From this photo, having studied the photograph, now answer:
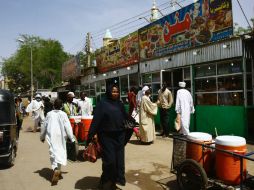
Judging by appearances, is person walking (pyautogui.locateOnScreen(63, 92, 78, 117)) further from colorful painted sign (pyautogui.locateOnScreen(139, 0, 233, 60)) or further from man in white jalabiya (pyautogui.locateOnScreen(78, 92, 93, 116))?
colorful painted sign (pyautogui.locateOnScreen(139, 0, 233, 60))

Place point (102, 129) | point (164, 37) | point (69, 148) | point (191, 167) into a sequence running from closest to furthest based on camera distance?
point (191, 167)
point (102, 129)
point (69, 148)
point (164, 37)

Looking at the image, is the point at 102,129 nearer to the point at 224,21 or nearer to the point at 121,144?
the point at 121,144

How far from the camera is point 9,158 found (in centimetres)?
720

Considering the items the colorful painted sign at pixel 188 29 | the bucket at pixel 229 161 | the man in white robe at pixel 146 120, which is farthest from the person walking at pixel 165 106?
the bucket at pixel 229 161

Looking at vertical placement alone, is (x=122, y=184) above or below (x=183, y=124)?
below

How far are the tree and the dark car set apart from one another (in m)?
47.5

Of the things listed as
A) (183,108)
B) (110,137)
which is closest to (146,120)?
(183,108)

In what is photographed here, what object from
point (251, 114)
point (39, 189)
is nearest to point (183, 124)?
point (251, 114)

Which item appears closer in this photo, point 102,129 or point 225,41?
point 102,129

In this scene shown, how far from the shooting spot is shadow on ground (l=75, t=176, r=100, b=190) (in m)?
5.71

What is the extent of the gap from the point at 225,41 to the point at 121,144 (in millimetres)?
6285

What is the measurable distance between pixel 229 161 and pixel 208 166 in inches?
22.6

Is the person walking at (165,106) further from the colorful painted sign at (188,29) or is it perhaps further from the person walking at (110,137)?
the person walking at (110,137)

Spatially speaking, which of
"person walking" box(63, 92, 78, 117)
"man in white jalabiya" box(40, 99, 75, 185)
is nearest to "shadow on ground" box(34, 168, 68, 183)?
"man in white jalabiya" box(40, 99, 75, 185)
